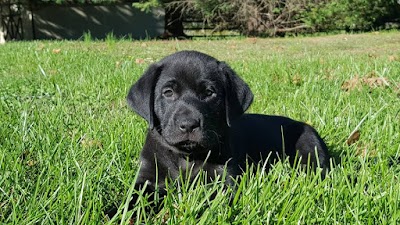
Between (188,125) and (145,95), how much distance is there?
0.42 m

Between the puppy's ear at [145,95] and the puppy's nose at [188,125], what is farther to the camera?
the puppy's ear at [145,95]

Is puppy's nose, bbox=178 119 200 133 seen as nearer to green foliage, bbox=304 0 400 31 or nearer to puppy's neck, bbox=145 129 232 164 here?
puppy's neck, bbox=145 129 232 164

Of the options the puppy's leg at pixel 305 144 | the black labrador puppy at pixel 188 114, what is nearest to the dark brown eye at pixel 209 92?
the black labrador puppy at pixel 188 114

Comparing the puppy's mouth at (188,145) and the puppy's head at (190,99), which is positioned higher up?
the puppy's head at (190,99)

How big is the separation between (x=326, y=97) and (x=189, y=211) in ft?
10.4

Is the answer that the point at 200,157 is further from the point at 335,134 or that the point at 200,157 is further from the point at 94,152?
the point at 335,134

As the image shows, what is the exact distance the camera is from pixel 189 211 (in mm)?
1969

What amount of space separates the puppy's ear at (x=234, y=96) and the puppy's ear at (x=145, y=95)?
0.40m

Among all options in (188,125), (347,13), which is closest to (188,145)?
(188,125)

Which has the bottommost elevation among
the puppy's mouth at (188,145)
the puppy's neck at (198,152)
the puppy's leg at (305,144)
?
the puppy's leg at (305,144)

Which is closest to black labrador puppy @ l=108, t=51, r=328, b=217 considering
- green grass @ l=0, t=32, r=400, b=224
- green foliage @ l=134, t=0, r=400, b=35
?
green grass @ l=0, t=32, r=400, b=224

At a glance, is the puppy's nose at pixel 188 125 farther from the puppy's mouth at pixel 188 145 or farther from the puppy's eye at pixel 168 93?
the puppy's eye at pixel 168 93

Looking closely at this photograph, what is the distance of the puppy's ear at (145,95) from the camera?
2.95m

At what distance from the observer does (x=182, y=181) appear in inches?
85.3
